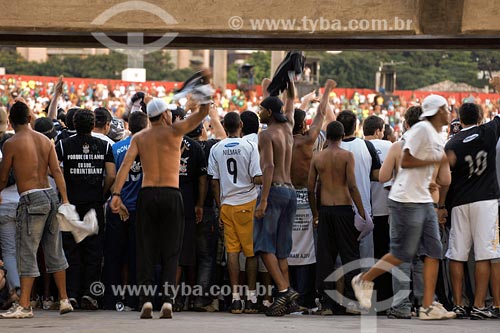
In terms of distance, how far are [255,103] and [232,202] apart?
32.9m

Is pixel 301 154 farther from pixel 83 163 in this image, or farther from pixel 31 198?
pixel 31 198

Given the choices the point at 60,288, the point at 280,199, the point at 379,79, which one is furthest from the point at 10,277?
the point at 379,79

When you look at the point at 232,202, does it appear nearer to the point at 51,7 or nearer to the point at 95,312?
the point at 95,312

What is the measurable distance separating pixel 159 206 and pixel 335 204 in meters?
2.05

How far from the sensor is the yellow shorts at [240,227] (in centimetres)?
1087

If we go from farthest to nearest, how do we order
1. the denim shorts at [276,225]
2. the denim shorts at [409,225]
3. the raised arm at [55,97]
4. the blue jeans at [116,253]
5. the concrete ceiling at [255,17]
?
the raised arm at [55,97]
the blue jeans at [116,253]
the denim shorts at [276,225]
the denim shorts at [409,225]
the concrete ceiling at [255,17]

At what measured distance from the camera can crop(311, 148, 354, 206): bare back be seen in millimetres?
10617

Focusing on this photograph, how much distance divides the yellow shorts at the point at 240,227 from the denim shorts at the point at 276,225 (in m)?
0.28

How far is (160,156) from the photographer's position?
9.61 metres

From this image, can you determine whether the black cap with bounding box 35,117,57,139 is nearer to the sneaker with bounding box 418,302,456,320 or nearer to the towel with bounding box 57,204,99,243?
the towel with bounding box 57,204,99,243

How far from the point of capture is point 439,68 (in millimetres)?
79125

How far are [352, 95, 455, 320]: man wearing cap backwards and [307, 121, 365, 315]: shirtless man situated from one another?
809 mm

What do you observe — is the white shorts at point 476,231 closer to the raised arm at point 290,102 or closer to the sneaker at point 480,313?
the sneaker at point 480,313

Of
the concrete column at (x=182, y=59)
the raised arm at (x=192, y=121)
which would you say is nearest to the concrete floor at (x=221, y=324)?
the raised arm at (x=192, y=121)
